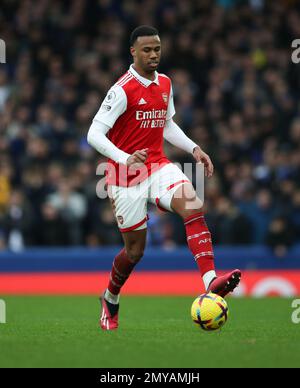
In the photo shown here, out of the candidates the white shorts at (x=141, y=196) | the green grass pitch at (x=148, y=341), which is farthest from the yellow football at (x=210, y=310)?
the white shorts at (x=141, y=196)

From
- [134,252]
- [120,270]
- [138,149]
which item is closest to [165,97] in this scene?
[138,149]

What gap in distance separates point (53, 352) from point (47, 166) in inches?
419

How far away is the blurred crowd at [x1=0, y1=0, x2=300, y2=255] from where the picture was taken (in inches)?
656

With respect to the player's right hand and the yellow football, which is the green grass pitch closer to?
the yellow football

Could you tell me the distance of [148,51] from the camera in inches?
350

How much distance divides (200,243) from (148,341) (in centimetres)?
105

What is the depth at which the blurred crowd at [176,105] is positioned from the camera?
1667 centimetres

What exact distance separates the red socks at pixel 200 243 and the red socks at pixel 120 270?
96cm

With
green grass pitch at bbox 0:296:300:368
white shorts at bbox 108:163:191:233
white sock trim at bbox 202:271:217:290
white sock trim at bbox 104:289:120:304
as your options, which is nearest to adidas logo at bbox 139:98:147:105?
white shorts at bbox 108:163:191:233

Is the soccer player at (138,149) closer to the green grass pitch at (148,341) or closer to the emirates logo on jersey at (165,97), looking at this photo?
the emirates logo on jersey at (165,97)

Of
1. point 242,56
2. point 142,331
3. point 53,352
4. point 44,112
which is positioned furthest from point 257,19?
point 53,352

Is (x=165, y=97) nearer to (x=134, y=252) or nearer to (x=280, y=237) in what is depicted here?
(x=134, y=252)
